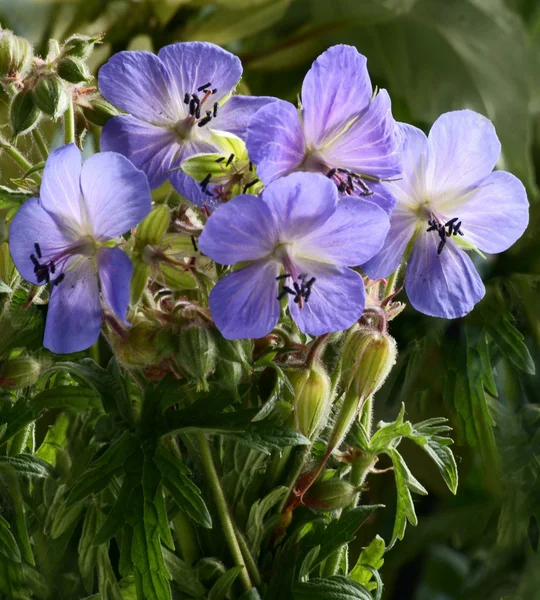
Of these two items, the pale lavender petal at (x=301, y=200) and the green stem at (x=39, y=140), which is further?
the green stem at (x=39, y=140)

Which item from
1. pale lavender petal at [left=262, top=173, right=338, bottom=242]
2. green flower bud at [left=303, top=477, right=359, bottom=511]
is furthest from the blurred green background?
pale lavender petal at [left=262, top=173, right=338, bottom=242]

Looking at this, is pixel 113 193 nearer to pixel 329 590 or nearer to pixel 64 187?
pixel 64 187

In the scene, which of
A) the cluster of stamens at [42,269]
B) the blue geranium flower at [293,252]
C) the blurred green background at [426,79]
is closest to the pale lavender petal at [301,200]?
the blue geranium flower at [293,252]

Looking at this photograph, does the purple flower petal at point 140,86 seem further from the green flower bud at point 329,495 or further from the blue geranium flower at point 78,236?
the green flower bud at point 329,495

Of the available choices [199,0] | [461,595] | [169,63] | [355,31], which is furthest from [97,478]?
[355,31]

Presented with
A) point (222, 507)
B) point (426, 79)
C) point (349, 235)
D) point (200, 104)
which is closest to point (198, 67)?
point (200, 104)

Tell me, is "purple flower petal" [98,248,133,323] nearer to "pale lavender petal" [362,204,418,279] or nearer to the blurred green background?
"pale lavender petal" [362,204,418,279]

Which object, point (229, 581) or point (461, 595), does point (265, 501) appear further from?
point (461, 595)
